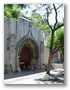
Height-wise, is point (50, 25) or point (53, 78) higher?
point (50, 25)

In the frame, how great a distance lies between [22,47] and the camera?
682 cm

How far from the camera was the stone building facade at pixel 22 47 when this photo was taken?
20.1 ft

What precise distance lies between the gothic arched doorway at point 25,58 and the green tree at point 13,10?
1.14 meters

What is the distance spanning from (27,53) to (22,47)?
0.22m

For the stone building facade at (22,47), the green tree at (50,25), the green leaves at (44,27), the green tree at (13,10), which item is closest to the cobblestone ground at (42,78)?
the green tree at (50,25)

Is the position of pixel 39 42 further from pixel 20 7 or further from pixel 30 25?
pixel 20 7

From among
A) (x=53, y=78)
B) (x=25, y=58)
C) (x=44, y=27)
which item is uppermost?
(x=44, y=27)

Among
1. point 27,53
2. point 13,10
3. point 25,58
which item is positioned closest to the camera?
point 13,10

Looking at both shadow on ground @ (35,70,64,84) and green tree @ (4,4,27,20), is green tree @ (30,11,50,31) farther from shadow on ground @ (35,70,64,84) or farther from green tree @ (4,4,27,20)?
shadow on ground @ (35,70,64,84)

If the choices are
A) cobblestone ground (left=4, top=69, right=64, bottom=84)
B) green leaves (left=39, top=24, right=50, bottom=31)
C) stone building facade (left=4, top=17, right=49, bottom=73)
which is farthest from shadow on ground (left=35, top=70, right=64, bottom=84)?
green leaves (left=39, top=24, right=50, bottom=31)

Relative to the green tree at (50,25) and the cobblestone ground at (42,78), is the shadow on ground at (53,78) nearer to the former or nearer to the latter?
the cobblestone ground at (42,78)

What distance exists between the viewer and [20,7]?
5840 mm

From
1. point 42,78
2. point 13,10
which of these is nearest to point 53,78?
point 42,78

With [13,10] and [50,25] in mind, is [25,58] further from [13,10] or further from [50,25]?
[13,10]
